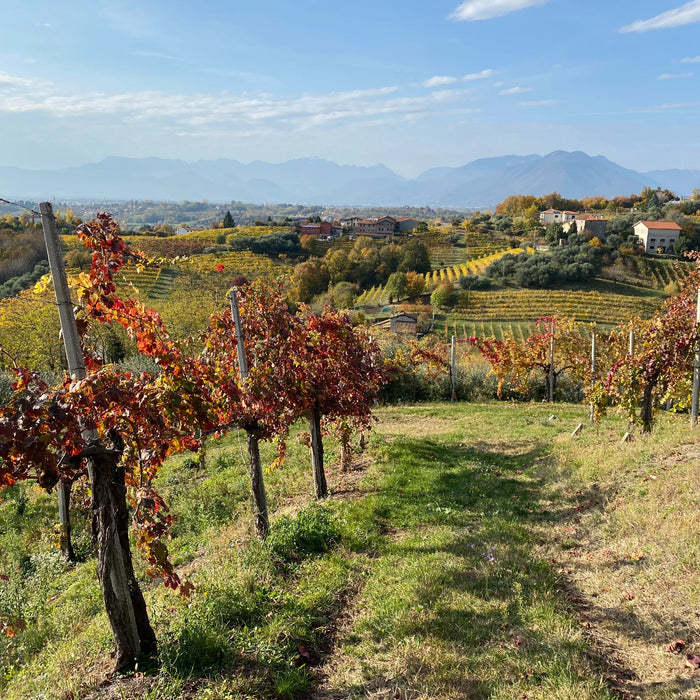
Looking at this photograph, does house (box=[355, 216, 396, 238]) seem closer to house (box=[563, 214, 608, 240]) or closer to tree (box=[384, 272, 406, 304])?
house (box=[563, 214, 608, 240])

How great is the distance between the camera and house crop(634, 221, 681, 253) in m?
68.9

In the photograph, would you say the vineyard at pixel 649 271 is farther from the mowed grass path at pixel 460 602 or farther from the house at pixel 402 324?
the mowed grass path at pixel 460 602

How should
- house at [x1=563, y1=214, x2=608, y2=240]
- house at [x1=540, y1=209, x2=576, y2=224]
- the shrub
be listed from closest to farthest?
the shrub, house at [x1=563, y1=214, x2=608, y2=240], house at [x1=540, y1=209, x2=576, y2=224]

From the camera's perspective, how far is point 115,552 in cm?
400

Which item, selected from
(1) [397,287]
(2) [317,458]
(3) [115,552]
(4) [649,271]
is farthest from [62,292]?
(4) [649,271]

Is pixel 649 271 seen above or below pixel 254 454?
below

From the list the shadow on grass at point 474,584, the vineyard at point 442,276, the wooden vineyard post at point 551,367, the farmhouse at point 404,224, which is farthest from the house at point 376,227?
the shadow on grass at point 474,584

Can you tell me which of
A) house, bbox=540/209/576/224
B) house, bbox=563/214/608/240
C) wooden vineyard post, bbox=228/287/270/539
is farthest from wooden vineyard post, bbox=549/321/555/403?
house, bbox=540/209/576/224

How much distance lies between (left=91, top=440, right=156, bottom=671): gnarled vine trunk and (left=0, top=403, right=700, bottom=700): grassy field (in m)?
0.27

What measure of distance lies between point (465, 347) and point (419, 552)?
1095 inches

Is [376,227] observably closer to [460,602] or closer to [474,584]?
[474,584]

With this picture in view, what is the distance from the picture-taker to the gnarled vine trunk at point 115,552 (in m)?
3.93

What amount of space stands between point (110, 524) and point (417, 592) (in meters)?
3.22

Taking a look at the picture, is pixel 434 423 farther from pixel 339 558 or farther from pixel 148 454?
pixel 148 454
